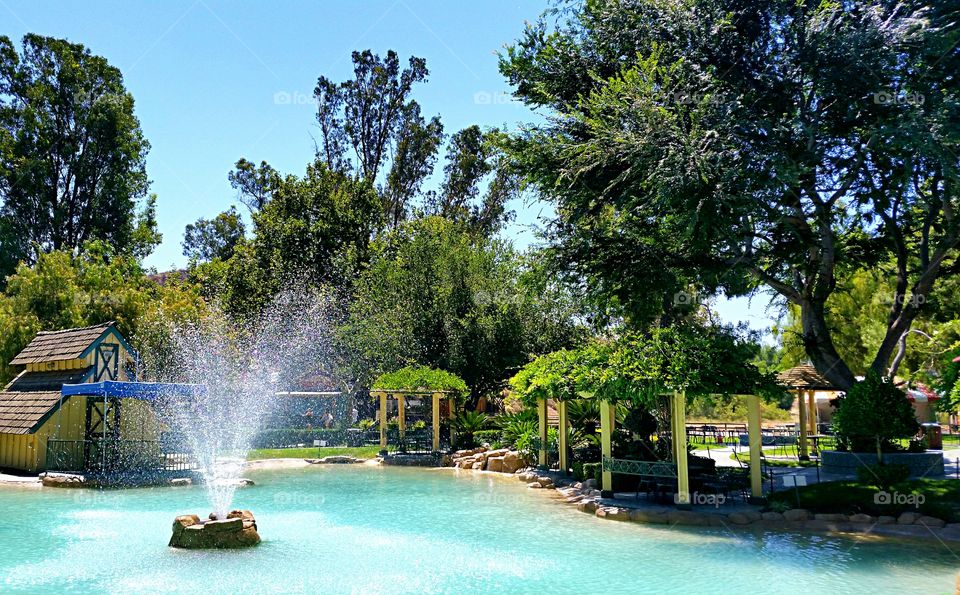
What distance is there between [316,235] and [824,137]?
30.3m

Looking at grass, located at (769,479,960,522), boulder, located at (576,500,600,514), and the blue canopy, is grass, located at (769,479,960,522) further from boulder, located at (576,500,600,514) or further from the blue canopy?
the blue canopy

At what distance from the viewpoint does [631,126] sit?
56.0 feet

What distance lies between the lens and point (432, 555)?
12.1m

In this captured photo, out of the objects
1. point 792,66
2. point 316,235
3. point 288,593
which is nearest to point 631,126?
point 792,66

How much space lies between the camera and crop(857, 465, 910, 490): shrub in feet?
48.4

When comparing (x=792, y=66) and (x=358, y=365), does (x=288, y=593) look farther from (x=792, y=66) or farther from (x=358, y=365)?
(x=358, y=365)

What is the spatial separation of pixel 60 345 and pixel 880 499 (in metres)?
26.1

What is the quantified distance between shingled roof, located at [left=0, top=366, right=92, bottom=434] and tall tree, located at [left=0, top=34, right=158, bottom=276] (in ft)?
58.4

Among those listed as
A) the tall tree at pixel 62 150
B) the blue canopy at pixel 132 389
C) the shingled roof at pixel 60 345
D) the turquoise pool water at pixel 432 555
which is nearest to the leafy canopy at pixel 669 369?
the turquoise pool water at pixel 432 555

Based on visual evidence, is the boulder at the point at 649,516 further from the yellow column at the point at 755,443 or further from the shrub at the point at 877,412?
the shrub at the point at 877,412

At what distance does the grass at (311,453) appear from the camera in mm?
28516

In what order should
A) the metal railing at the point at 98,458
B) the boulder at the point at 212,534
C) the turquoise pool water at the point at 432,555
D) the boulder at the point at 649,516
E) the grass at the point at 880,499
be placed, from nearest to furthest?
the turquoise pool water at the point at 432,555, the boulder at the point at 212,534, the grass at the point at 880,499, the boulder at the point at 649,516, the metal railing at the point at 98,458

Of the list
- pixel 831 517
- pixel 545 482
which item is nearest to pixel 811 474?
pixel 831 517

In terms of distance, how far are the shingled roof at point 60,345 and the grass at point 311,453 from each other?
7.56 m
